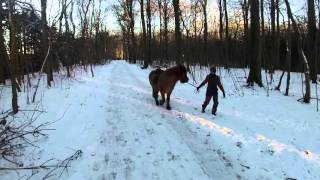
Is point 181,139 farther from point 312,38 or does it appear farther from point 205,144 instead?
point 312,38

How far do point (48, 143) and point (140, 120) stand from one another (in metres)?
2.88

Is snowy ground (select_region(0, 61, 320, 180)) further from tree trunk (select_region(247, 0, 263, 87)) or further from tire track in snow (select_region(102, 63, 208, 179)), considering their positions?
tree trunk (select_region(247, 0, 263, 87))

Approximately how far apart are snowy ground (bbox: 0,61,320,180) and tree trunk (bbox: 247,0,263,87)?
12.2 feet

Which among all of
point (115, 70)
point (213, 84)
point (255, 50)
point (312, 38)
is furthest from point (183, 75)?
point (115, 70)

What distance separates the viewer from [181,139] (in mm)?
8602

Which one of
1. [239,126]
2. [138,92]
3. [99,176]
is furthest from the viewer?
[138,92]

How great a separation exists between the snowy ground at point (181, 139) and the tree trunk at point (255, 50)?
12.2 ft

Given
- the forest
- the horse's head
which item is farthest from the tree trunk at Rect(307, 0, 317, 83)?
the horse's head

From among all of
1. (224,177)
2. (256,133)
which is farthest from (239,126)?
(224,177)

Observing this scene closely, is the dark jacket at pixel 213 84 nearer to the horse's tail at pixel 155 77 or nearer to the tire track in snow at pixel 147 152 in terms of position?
the tire track in snow at pixel 147 152

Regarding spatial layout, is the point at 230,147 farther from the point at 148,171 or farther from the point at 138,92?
the point at 138,92

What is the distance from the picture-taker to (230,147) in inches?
319

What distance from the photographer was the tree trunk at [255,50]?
17.6m

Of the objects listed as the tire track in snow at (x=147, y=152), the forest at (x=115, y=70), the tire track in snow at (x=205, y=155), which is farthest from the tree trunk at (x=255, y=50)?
the tire track in snow at (x=205, y=155)
